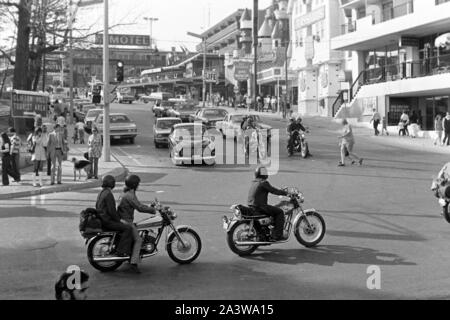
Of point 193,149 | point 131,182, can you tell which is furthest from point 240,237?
point 193,149

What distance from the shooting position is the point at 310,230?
33.5 feet

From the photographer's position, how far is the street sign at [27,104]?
81.9 feet

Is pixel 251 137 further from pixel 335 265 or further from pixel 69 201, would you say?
Result: pixel 335 265

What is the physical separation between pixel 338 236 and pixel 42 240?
5.40 meters

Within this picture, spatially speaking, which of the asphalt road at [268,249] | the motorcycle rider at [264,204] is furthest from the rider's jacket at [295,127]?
the motorcycle rider at [264,204]

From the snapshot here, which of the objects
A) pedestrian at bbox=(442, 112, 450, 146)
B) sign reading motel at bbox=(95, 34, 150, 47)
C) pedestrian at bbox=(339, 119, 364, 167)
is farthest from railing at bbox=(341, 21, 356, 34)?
pedestrian at bbox=(339, 119, 364, 167)

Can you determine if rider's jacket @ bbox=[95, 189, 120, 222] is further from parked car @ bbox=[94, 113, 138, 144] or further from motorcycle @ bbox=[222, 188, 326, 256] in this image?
parked car @ bbox=[94, 113, 138, 144]

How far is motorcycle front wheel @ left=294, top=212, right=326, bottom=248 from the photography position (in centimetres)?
1012

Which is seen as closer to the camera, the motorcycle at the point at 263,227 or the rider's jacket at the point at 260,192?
the motorcycle at the point at 263,227

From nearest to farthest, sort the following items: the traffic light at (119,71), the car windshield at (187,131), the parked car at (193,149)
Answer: the parked car at (193,149), the car windshield at (187,131), the traffic light at (119,71)

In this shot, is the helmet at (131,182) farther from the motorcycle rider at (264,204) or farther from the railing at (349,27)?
the railing at (349,27)

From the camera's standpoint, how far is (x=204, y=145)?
23672mm

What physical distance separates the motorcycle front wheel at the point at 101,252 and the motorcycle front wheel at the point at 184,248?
83cm

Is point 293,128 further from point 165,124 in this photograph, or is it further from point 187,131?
point 165,124
